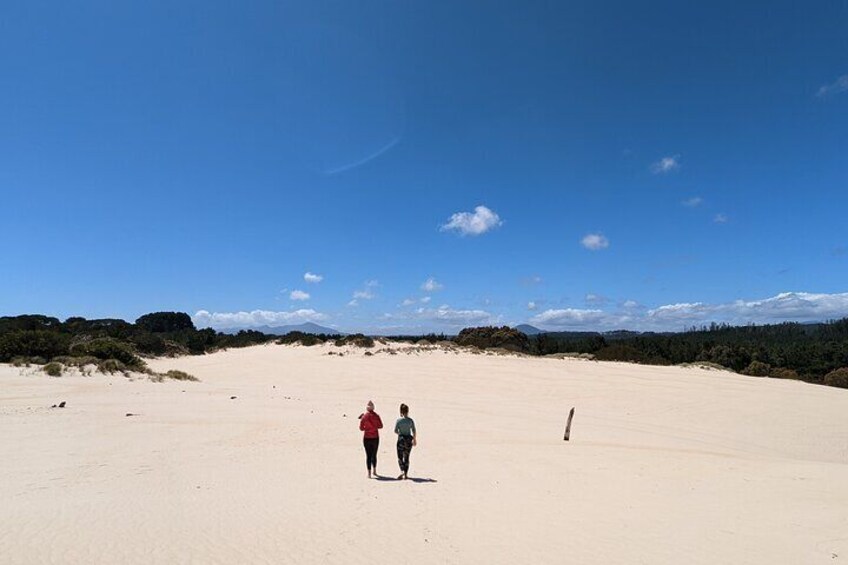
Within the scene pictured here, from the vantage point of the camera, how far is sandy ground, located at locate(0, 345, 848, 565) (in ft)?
21.9

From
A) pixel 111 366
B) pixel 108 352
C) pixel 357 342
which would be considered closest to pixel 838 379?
pixel 357 342

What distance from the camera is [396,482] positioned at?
33.8 feet

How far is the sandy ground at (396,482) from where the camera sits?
6668 millimetres

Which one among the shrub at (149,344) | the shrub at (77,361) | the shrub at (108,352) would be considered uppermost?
the shrub at (149,344)

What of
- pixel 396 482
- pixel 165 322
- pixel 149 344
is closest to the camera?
pixel 396 482

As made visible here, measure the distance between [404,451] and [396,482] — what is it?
0.63 m

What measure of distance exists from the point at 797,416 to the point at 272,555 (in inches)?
1036

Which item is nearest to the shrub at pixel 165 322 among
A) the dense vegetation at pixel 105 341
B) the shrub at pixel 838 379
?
the dense vegetation at pixel 105 341

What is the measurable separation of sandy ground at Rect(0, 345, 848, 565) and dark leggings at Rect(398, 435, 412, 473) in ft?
1.38

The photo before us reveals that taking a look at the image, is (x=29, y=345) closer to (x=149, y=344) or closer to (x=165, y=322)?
(x=149, y=344)

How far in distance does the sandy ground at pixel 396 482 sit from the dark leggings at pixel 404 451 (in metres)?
0.42

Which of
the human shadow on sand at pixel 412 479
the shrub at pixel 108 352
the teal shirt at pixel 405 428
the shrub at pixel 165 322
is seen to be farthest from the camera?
the shrub at pixel 165 322

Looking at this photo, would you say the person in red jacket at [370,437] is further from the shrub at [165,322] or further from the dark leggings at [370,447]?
the shrub at [165,322]

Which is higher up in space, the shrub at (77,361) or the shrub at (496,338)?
the shrub at (496,338)
